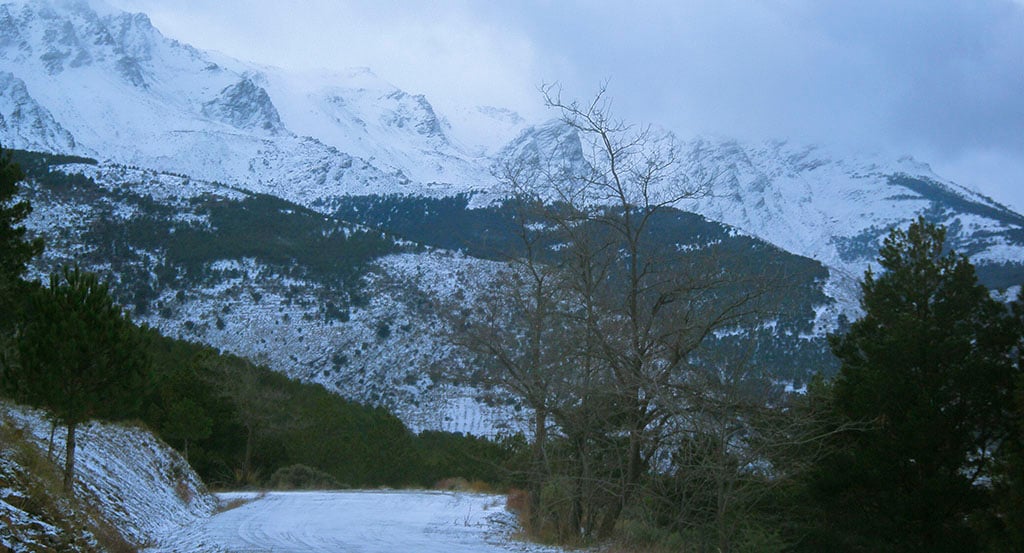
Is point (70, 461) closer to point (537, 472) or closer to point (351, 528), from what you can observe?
point (351, 528)

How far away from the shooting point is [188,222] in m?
130

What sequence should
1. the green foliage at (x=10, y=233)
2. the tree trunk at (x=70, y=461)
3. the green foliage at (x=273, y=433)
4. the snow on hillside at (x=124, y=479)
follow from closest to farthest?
the tree trunk at (x=70, y=461) → the snow on hillside at (x=124, y=479) → the green foliage at (x=10, y=233) → the green foliage at (x=273, y=433)

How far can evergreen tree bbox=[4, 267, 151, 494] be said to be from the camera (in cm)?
1260

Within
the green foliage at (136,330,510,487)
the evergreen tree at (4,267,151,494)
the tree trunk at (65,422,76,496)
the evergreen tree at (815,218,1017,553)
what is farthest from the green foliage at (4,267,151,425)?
the green foliage at (136,330,510,487)

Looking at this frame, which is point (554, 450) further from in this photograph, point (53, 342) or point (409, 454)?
point (409, 454)

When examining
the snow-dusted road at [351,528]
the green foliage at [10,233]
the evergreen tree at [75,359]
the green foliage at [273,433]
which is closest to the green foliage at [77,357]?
the evergreen tree at [75,359]

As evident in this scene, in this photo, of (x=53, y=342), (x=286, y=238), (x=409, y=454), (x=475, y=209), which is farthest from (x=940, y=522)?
(x=475, y=209)

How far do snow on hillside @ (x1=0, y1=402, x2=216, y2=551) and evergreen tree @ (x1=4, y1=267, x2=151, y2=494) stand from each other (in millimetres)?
1125

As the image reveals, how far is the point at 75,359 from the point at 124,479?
4386 mm

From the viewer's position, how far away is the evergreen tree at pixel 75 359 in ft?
41.3

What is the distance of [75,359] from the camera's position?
1280 cm

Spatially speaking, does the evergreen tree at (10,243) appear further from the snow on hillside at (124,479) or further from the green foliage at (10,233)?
the snow on hillside at (124,479)

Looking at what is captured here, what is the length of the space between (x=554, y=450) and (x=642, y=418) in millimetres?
2753

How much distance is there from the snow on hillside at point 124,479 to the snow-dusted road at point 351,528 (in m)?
0.64
